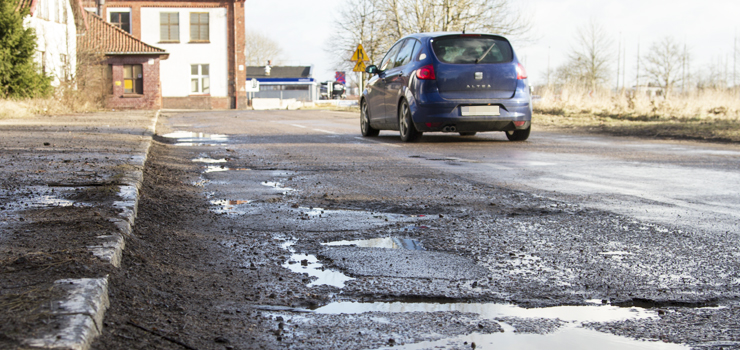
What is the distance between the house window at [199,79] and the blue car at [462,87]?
1535 inches

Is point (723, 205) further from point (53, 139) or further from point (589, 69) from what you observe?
point (589, 69)

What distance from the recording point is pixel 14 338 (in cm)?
197

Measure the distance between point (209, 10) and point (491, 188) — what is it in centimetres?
4514

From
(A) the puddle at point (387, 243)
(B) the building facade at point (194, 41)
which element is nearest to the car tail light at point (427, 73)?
(A) the puddle at point (387, 243)

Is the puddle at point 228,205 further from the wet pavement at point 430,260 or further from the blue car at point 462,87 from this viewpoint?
the blue car at point 462,87

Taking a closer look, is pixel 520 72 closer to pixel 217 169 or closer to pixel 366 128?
pixel 366 128

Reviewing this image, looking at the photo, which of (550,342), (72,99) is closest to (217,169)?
(550,342)

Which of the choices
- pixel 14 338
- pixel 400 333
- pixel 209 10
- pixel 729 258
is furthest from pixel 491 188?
pixel 209 10

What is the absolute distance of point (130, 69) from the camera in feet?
140

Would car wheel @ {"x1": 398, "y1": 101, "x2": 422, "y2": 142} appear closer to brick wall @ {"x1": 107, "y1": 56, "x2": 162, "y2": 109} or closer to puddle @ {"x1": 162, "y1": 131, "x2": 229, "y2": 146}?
puddle @ {"x1": 162, "y1": 131, "x2": 229, "y2": 146}

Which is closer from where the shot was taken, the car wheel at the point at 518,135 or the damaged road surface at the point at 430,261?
the damaged road surface at the point at 430,261

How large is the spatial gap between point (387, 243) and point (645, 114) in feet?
56.6

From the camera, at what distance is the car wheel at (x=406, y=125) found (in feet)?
36.6

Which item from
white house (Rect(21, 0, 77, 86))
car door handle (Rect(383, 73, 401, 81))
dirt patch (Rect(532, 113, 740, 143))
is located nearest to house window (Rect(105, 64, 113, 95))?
white house (Rect(21, 0, 77, 86))
